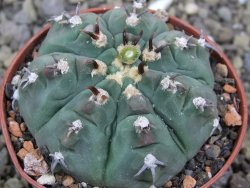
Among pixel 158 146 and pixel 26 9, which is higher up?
pixel 158 146

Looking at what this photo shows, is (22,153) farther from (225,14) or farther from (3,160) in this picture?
(225,14)

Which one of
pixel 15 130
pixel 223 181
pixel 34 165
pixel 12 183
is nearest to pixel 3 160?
pixel 12 183

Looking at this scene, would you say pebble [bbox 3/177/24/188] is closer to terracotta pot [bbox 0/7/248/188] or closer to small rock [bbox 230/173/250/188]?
terracotta pot [bbox 0/7/248/188]

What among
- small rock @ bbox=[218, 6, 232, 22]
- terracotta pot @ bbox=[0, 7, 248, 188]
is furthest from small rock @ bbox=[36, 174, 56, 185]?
small rock @ bbox=[218, 6, 232, 22]

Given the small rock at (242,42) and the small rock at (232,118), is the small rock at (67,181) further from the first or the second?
the small rock at (242,42)

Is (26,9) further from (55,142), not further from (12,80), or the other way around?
(55,142)

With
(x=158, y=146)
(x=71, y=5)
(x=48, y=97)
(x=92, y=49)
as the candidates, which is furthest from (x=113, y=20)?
(x=71, y=5)

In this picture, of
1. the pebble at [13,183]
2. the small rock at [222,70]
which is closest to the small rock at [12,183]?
the pebble at [13,183]
